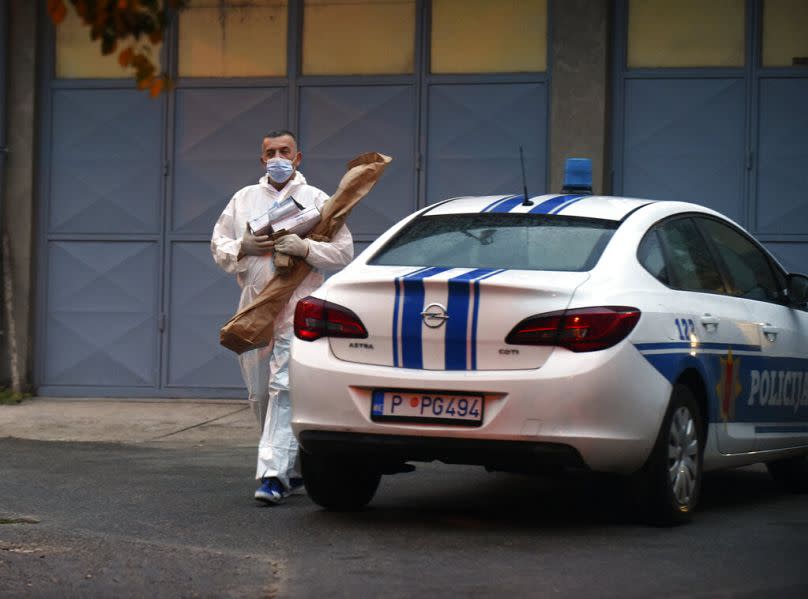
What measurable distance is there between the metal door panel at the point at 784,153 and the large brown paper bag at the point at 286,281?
5.58 meters

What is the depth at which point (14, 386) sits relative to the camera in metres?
13.8

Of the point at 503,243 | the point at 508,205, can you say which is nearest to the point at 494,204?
the point at 508,205

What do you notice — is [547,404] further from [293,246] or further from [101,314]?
[101,314]

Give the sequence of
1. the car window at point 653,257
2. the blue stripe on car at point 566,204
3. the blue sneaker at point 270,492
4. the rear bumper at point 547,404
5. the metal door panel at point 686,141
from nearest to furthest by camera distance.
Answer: the rear bumper at point 547,404, the car window at point 653,257, the blue stripe on car at point 566,204, the blue sneaker at point 270,492, the metal door panel at point 686,141

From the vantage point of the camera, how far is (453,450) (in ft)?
22.0

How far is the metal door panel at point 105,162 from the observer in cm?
1395

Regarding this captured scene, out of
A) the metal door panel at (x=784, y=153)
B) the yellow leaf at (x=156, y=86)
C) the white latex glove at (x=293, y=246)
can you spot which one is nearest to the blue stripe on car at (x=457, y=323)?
the white latex glove at (x=293, y=246)

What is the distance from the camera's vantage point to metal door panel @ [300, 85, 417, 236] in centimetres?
1359

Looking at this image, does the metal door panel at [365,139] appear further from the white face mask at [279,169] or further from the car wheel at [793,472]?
the car wheel at [793,472]

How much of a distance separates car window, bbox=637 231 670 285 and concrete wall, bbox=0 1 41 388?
7.91 meters

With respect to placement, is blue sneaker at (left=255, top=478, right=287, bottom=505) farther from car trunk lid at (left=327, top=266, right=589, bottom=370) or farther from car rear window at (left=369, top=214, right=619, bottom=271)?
car rear window at (left=369, top=214, right=619, bottom=271)

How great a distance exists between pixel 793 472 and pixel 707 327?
1905mm

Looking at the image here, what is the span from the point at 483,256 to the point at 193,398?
7.09 metres

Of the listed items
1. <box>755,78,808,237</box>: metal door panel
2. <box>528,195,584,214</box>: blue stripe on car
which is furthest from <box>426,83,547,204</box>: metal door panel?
<box>528,195,584,214</box>: blue stripe on car
